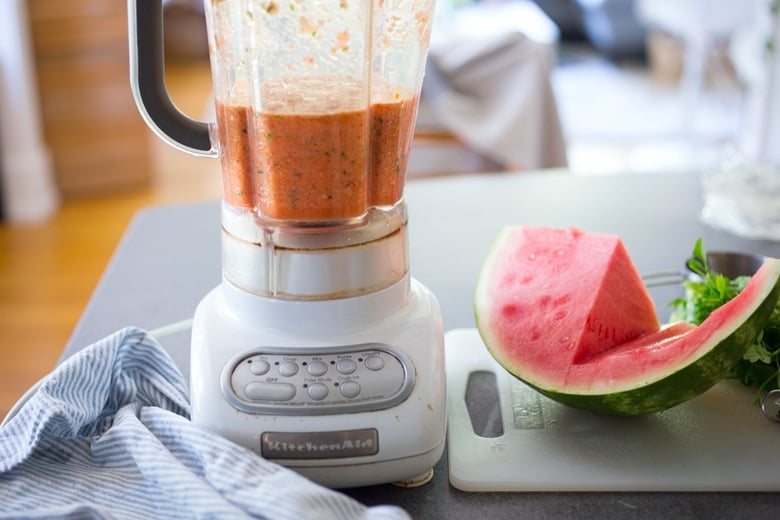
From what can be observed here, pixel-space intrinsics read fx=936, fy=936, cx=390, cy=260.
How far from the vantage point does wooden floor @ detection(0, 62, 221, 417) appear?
2.68 m

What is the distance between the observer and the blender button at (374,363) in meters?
0.77

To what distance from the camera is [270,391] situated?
75 cm

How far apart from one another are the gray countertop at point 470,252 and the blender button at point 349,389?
0.30 ft

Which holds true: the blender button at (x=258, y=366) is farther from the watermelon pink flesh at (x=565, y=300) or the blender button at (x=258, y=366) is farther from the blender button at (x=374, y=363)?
the watermelon pink flesh at (x=565, y=300)

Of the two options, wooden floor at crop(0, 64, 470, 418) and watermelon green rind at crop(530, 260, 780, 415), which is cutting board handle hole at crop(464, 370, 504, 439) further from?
wooden floor at crop(0, 64, 470, 418)

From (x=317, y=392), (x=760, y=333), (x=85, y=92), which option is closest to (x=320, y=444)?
(x=317, y=392)

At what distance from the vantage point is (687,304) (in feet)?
3.18

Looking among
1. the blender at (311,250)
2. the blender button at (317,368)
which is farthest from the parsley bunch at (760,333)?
the blender button at (317,368)

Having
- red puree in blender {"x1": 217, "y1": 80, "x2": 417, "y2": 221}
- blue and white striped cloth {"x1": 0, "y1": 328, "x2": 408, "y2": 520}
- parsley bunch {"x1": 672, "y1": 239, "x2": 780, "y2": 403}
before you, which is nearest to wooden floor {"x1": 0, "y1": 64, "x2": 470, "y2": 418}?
blue and white striped cloth {"x1": 0, "y1": 328, "x2": 408, "y2": 520}

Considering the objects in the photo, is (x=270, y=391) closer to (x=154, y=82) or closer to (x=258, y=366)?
(x=258, y=366)

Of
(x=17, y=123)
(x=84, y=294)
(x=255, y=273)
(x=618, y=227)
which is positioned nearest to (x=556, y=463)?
(x=255, y=273)

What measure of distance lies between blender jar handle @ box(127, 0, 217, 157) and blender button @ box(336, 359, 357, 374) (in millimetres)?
248

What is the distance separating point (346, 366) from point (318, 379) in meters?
0.03

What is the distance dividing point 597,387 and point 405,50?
13.9 inches
